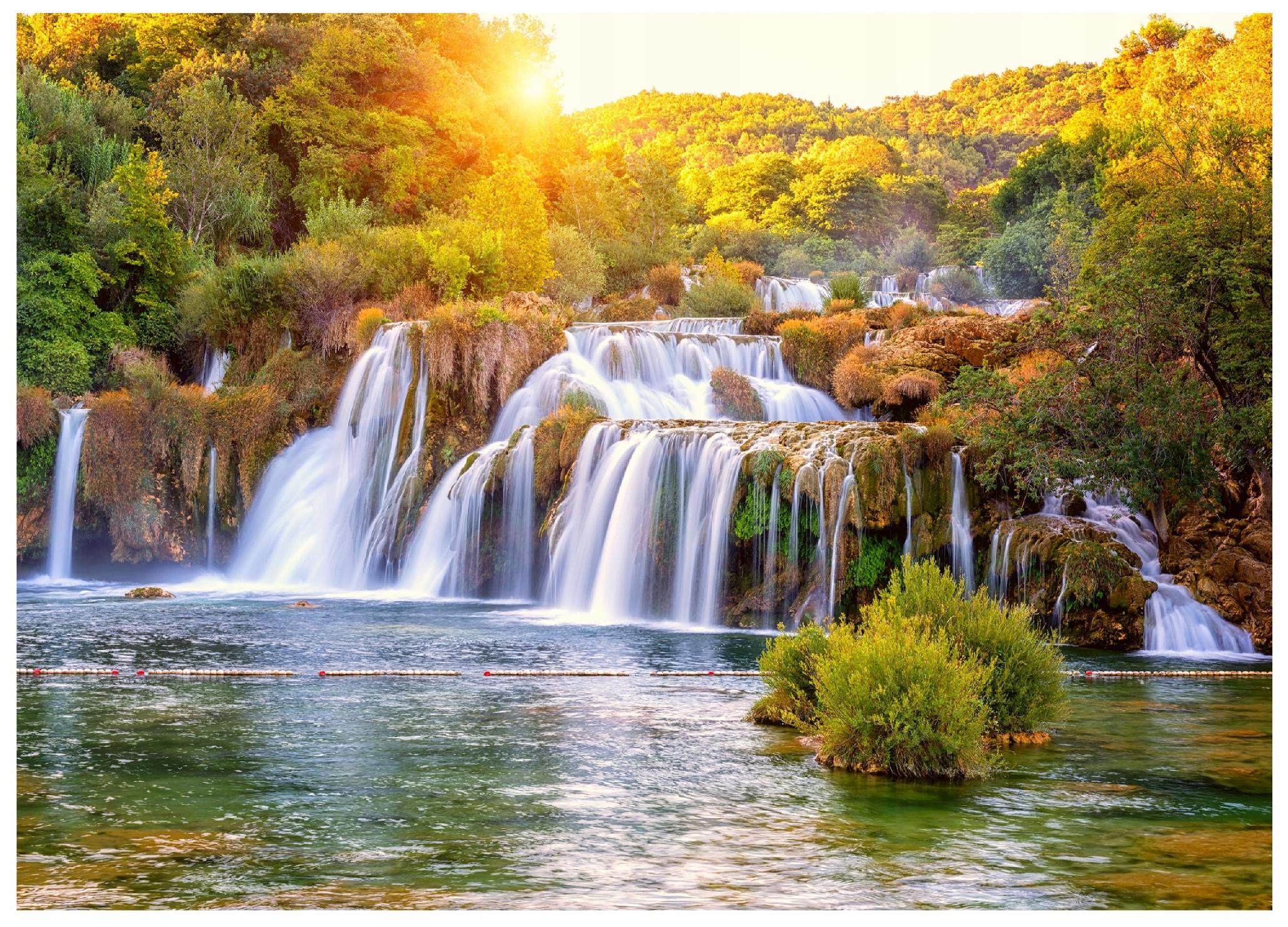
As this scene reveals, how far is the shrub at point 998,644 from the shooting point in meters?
10.9

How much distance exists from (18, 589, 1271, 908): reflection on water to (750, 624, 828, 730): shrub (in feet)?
0.95

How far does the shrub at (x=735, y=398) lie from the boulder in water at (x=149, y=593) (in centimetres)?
1102

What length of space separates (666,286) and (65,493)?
2181 centimetres

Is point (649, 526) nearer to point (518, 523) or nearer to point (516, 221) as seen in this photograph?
point (518, 523)

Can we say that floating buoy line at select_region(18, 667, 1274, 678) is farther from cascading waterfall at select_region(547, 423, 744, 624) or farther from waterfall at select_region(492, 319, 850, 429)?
waterfall at select_region(492, 319, 850, 429)

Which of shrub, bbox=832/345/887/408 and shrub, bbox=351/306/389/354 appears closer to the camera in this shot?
shrub, bbox=832/345/887/408

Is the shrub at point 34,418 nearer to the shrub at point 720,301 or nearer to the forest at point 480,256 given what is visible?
the forest at point 480,256

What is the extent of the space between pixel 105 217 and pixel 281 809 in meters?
28.9

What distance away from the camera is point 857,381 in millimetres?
26672

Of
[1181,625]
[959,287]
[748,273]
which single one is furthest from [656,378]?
[959,287]

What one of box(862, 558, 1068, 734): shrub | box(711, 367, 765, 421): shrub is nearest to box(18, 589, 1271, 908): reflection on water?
box(862, 558, 1068, 734): shrub

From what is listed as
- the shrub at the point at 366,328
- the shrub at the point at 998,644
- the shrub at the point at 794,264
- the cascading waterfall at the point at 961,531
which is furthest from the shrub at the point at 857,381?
the shrub at the point at 794,264

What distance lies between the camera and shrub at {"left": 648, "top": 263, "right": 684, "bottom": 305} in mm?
44500
